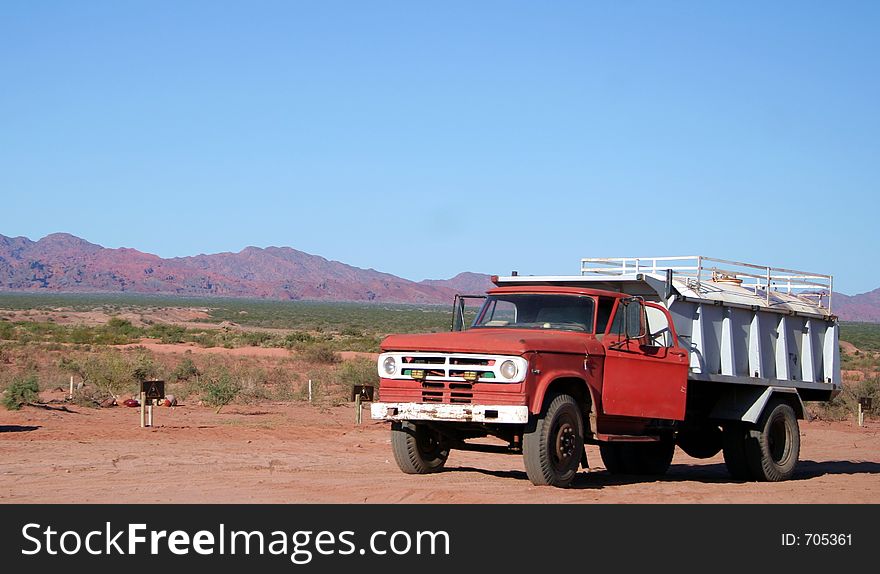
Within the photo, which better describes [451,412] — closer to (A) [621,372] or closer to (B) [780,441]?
(A) [621,372]

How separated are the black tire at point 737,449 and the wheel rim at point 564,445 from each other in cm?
399

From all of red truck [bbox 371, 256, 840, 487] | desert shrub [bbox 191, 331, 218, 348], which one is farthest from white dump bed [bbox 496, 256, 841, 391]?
desert shrub [bbox 191, 331, 218, 348]

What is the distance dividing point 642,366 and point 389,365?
130 inches

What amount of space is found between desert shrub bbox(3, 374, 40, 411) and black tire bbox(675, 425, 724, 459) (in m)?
14.5

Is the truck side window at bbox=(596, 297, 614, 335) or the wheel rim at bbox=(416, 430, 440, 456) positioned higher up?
the truck side window at bbox=(596, 297, 614, 335)

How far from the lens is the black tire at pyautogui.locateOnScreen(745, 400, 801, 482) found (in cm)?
1602

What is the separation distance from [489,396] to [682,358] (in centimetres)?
329

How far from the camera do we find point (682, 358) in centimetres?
1441

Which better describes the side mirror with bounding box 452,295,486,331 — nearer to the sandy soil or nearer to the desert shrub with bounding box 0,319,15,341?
the sandy soil

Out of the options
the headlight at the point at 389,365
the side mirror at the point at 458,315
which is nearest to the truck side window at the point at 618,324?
the side mirror at the point at 458,315

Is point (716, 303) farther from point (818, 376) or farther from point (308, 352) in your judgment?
point (308, 352)

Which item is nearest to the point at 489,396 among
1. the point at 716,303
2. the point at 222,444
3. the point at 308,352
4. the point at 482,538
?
the point at 482,538

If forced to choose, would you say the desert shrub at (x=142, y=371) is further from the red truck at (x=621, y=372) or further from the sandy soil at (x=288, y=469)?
the red truck at (x=621, y=372)

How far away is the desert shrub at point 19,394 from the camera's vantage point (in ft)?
77.7
